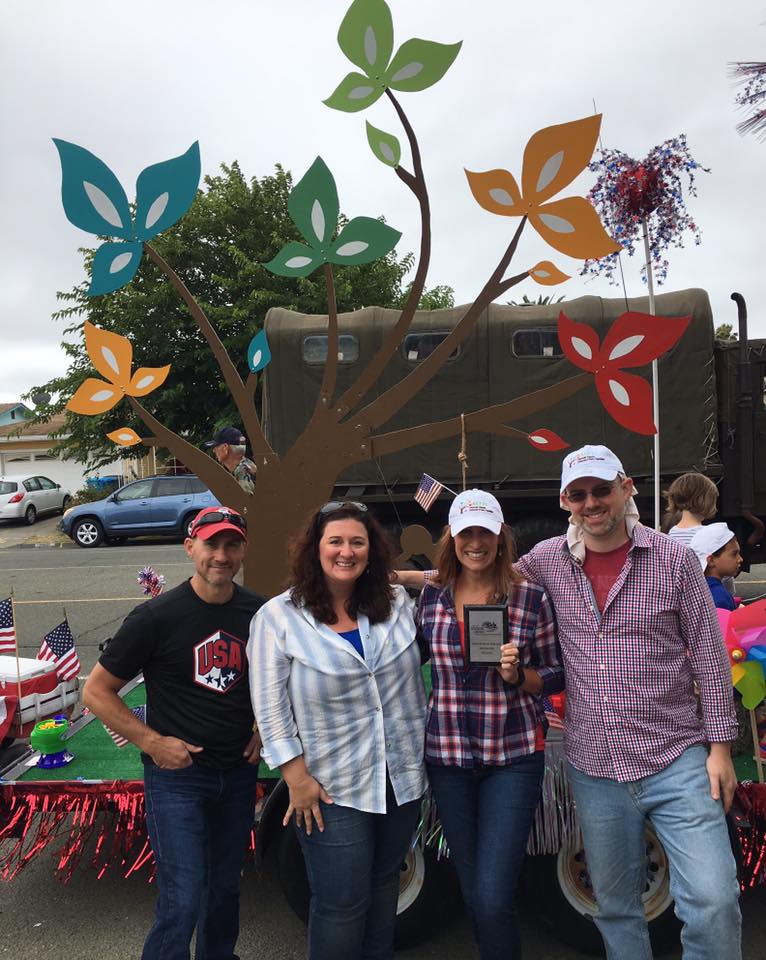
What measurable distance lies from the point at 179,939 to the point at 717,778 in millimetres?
1562

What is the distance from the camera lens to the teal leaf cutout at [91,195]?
11.1 ft

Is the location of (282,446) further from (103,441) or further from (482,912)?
(103,441)

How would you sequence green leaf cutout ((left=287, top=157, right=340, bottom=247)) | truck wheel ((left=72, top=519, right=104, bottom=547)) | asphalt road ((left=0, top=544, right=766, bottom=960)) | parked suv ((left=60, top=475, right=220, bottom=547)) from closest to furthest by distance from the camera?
asphalt road ((left=0, top=544, right=766, bottom=960)) → green leaf cutout ((left=287, top=157, right=340, bottom=247)) → parked suv ((left=60, top=475, right=220, bottom=547)) → truck wheel ((left=72, top=519, right=104, bottom=547))

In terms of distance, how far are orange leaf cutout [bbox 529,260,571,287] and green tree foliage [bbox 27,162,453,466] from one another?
478 inches

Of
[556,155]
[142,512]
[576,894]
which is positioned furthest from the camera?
[142,512]

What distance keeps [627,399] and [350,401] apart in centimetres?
141

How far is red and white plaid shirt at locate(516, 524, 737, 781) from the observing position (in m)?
1.99

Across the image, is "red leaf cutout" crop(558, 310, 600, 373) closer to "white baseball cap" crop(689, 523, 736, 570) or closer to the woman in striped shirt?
"white baseball cap" crop(689, 523, 736, 570)

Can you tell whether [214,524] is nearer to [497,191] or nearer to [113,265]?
[113,265]

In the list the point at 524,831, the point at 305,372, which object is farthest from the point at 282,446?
the point at 524,831

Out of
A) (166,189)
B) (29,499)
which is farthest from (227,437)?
(29,499)

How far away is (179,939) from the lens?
6.75 ft

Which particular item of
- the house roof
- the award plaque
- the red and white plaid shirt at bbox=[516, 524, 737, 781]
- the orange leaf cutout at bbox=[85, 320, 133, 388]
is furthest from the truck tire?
the house roof

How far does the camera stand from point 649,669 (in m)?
1.99
